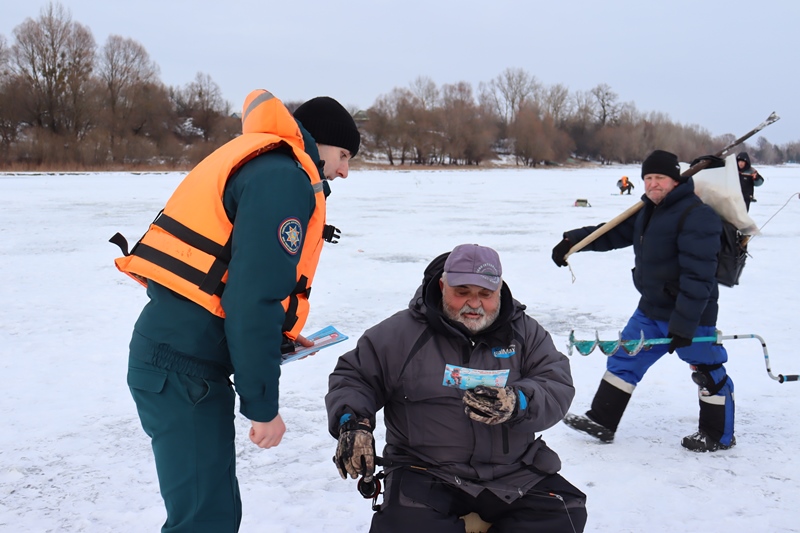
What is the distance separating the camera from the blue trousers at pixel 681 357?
374 centimetres

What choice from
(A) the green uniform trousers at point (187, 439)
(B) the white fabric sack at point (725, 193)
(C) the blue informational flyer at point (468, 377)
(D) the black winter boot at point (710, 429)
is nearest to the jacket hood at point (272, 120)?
(A) the green uniform trousers at point (187, 439)

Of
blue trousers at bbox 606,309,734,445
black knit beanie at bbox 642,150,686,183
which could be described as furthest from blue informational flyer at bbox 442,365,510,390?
black knit beanie at bbox 642,150,686,183

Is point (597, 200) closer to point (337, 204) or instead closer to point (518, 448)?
point (337, 204)

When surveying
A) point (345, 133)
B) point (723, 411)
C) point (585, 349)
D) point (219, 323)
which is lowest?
point (723, 411)

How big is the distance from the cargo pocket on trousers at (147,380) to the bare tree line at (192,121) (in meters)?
45.4

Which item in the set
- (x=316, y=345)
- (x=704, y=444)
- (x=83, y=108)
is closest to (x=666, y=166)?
(x=704, y=444)

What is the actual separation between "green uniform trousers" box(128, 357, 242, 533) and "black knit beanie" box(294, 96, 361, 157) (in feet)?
2.89

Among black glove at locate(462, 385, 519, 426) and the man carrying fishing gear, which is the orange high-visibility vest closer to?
black glove at locate(462, 385, 519, 426)

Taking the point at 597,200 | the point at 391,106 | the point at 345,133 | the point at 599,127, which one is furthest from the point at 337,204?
the point at 599,127

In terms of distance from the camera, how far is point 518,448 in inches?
93.4

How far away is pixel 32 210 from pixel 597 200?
54.6ft

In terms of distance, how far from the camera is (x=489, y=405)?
2.19 m

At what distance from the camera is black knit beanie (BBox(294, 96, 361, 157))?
2.27 meters

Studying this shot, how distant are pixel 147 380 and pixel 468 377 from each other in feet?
3.49
